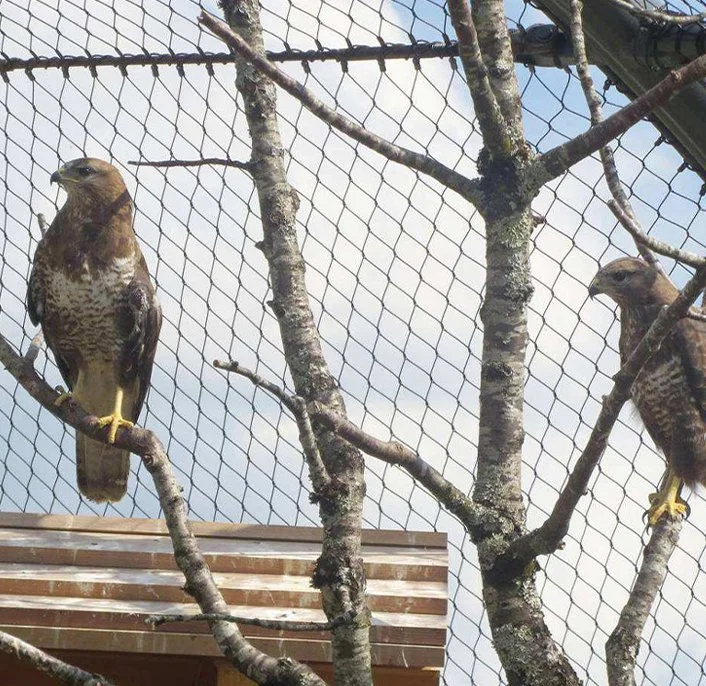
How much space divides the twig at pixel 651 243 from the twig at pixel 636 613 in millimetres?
751

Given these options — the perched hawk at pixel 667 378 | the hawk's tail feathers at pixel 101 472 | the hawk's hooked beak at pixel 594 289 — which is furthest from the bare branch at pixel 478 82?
the hawk's tail feathers at pixel 101 472

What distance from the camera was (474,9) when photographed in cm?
231

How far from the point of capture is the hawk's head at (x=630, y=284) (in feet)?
14.8

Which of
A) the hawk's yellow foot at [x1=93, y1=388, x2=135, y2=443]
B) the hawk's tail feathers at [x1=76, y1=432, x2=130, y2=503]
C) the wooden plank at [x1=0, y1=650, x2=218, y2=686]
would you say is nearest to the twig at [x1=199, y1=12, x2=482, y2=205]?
the wooden plank at [x1=0, y1=650, x2=218, y2=686]

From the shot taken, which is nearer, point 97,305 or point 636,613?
point 636,613

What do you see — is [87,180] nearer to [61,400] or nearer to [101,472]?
[101,472]

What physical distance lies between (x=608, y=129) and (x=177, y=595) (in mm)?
1599

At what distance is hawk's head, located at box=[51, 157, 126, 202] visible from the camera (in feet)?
14.8

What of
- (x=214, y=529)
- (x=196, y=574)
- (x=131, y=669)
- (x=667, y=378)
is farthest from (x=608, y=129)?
(x=667, y=378)

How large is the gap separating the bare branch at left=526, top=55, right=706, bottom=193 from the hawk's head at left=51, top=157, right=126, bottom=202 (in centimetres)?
259

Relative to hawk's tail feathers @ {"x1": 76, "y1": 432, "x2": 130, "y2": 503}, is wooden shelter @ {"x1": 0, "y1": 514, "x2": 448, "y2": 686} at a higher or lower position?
lower

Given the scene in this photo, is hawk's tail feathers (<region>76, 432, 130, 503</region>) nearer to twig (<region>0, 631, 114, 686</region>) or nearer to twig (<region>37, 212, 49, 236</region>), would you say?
twig (<region>37, 212, 49, 236</region>)

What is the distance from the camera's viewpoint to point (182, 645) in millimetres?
2811

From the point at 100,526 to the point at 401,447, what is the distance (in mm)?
1741
